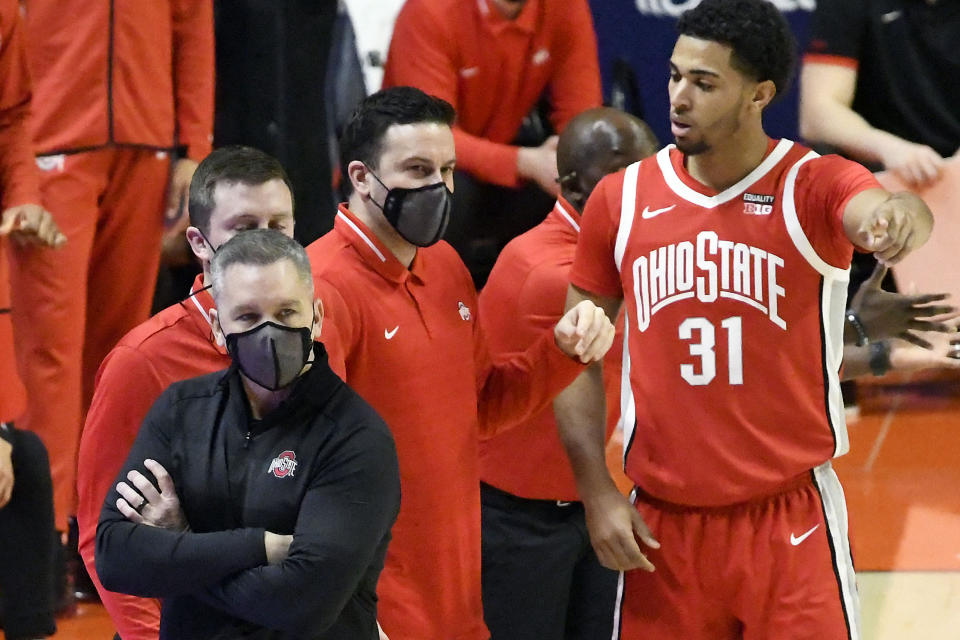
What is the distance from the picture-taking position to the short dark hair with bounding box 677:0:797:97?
3016 mm

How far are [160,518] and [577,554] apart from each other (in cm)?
166

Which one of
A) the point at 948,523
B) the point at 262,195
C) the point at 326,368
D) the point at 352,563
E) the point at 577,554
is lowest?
the point at 948,523

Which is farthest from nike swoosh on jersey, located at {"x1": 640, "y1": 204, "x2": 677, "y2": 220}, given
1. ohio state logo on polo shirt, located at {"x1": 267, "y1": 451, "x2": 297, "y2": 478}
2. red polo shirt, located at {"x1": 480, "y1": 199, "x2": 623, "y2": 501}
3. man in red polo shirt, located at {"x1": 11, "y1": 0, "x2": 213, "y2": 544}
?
man in red polo shirt, located at {"x1": 11, "y1": 0, "x2": 213, "y2": 544}

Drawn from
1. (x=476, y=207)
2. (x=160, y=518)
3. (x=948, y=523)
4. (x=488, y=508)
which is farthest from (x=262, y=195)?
(x=948, y=523)

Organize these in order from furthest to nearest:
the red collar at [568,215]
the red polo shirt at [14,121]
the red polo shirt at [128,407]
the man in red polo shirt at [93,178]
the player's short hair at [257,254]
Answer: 1. the man in red polo shirt at [93,178]
2. the red polo shirt at [14,121]
3. the red collar at [568,215]
4. the red polo shirt at [128,407]
5. the player's short hair at [257,254]

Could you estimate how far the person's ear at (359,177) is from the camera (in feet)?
10.5

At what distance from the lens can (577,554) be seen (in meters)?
3.91

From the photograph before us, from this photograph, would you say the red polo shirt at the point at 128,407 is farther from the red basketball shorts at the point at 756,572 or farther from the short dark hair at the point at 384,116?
the red basketball shorts at the point at 756,572

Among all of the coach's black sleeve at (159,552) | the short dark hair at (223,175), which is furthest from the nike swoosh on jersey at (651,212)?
the coach's black sleeve at (159,552)

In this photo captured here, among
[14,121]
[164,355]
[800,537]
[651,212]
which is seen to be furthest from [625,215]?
[14,121]

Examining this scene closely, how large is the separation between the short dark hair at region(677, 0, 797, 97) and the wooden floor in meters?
2.15

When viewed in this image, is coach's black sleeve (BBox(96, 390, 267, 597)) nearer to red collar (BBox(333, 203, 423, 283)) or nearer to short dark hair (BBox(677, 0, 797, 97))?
red collar (BBox(333, 203, 423, 283))

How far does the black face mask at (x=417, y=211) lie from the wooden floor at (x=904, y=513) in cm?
201

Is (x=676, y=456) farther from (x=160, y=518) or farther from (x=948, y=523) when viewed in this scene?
(x=948, y=523)
